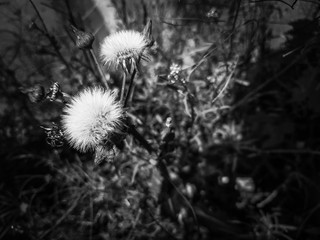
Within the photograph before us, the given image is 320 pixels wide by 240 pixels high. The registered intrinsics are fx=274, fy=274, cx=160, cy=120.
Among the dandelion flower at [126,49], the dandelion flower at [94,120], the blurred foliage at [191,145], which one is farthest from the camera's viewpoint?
the blurred foliage at [191,145]

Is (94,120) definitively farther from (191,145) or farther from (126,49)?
(191,145)

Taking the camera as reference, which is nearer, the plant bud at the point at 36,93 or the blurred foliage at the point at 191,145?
the plant bud at the point at 36,93

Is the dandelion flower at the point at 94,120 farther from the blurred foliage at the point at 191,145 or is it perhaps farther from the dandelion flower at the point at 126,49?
the blurred foliage at the point at 191,145

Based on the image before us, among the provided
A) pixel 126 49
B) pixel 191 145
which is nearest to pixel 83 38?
pixel 126 49

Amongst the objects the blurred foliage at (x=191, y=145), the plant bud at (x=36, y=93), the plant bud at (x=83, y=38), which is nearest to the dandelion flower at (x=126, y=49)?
the plant bud at (x=83, y=38)

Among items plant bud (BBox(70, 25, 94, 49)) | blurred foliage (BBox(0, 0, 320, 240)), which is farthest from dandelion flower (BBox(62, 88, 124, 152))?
blurred foliage (BBox(0, 0, 320, 240))
